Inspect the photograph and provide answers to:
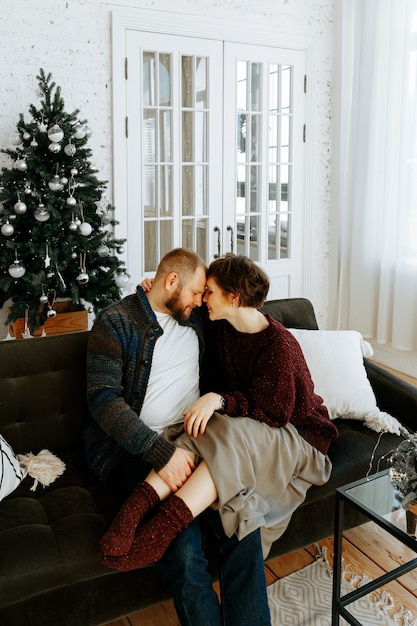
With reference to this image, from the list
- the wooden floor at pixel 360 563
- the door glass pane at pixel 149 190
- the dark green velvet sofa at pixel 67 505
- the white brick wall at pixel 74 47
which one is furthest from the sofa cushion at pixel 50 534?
the door glass pane at pixel 149 190

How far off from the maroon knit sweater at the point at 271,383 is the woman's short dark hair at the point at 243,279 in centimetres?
13

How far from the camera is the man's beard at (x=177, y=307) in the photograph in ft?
7.18

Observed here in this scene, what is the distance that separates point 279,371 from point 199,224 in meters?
2.55

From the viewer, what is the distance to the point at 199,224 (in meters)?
4.48

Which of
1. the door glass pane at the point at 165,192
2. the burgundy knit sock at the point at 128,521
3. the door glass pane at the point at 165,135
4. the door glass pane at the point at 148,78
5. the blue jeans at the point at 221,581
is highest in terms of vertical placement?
the door glass pane at the point at 148,78

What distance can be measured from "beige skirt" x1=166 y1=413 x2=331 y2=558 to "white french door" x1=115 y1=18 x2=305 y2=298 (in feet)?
7.86

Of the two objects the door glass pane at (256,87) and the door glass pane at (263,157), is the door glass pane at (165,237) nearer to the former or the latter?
the door glass pane at (263,157)

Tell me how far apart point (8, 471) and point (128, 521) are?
45 cm

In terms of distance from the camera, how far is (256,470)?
76.4 inches

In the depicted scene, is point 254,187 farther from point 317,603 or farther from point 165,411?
point 317,603

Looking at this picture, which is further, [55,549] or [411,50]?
[411,50]

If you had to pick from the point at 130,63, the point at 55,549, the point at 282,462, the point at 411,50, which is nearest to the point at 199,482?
the point at 282,462

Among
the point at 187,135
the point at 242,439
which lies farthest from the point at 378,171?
the point at 242,439

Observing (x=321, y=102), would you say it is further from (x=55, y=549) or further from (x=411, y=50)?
(x=55, y=549)
